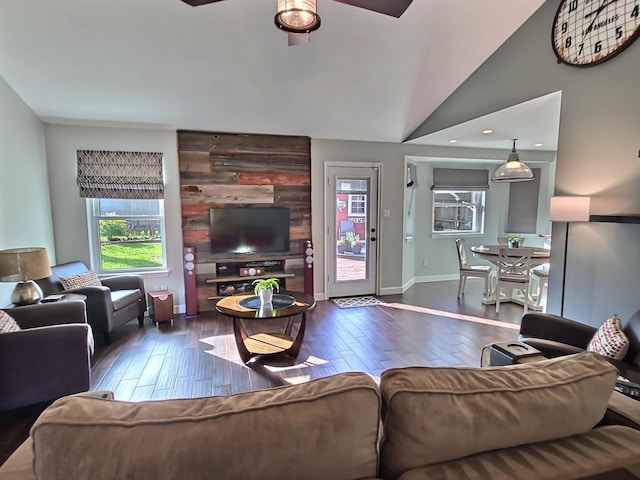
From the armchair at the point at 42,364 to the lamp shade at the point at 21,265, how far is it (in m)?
0.61

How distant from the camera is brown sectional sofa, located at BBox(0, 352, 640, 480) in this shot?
745mm

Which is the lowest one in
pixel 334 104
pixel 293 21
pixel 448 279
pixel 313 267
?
pixel 448 279

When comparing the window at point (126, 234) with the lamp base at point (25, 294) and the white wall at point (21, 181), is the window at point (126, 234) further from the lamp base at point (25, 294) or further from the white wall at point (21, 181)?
the lamp base at point (25, 294)

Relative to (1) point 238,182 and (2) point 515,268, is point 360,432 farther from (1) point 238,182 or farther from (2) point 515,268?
(2) point 515,268

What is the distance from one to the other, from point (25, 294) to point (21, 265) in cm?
36

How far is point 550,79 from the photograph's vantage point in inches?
113

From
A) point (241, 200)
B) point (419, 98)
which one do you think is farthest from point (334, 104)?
point (241, 200)

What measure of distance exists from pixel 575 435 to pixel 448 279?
5.87 metres

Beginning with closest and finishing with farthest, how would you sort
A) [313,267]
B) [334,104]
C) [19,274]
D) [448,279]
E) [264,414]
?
[264,414] → [19,274] → [334,104] → [313,267] → [448,279]

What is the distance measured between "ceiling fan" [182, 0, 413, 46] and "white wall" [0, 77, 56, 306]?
2.69 meters

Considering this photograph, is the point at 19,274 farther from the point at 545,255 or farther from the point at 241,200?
the point at 545,255

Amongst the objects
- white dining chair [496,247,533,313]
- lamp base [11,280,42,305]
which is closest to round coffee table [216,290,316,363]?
lamp base [11,280,42,305]

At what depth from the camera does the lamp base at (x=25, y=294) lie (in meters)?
2.87

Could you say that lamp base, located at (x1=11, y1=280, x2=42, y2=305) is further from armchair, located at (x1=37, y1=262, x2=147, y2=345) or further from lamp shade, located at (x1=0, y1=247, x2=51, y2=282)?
armchair, located at (x1=37, y1=262, x2=147, y2=345)
